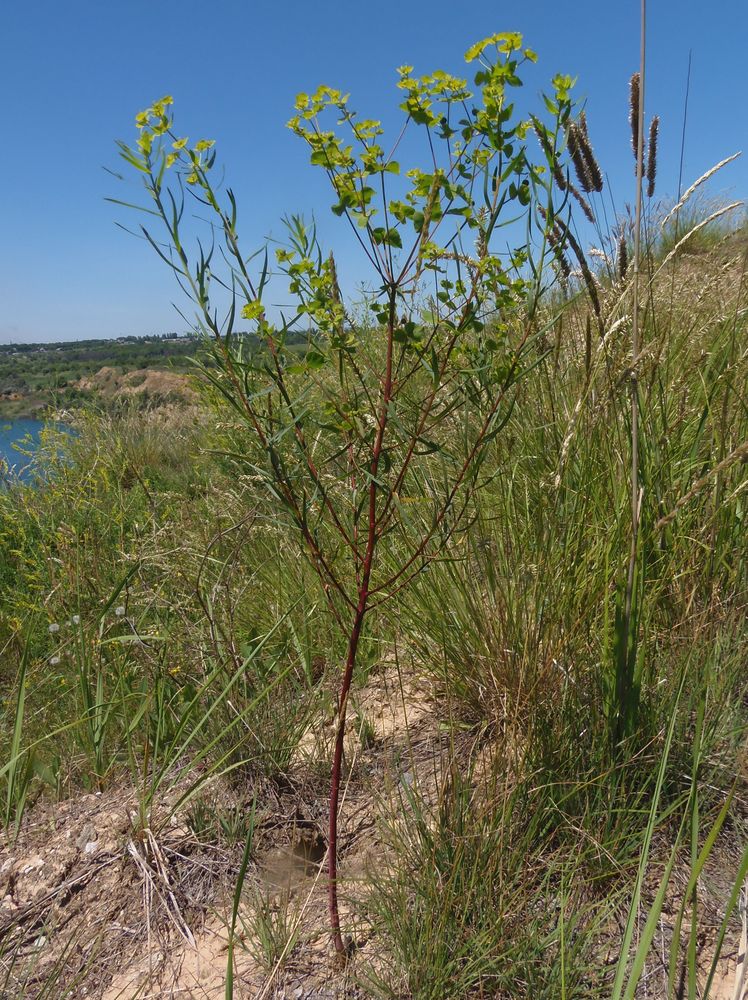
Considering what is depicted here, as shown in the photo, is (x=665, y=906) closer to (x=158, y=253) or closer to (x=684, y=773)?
(x=684, y=773)

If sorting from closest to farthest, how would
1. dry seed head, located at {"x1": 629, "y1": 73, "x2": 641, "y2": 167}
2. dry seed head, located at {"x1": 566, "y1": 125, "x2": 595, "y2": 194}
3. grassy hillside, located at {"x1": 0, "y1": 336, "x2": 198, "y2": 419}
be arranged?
dry seed head, located at {"x1": 629, "y1": 73, "x2": 641, "y2": 167}, dry seed head, located at {"x1": 566, "y1": 125, "x2": 595, "y2": 194}, grassy hillside, located at {"x1": 0, "y1": 336, "x2": 198, "y2": 419}

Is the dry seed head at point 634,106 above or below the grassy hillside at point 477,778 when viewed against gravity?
above

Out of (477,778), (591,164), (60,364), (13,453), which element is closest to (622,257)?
(591,164)

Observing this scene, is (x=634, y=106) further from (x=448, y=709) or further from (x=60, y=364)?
(x=60, y=364)

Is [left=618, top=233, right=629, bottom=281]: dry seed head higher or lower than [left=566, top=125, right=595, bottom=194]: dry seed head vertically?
lower

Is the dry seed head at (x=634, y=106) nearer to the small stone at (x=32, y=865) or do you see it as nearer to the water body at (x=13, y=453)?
the small stone at (x=32, y=865)

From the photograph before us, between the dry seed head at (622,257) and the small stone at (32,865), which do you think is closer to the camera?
the small stone at (32,865)

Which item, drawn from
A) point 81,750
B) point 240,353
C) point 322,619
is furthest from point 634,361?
point 81,750

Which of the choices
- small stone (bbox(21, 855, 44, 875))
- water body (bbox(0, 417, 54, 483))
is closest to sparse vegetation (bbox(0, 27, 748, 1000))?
small stone (bbox(21, 855, 44, 875))

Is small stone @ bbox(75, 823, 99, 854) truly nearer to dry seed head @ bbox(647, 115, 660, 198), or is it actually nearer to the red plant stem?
the red plant stem

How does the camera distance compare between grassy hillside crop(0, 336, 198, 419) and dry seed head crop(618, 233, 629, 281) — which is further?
grassy hillside crop(0, 336, 198, 419)

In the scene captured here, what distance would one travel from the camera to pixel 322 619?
243 cm

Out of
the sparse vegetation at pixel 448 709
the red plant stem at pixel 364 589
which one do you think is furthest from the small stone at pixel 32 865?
the red plant stem at pixel 364 589

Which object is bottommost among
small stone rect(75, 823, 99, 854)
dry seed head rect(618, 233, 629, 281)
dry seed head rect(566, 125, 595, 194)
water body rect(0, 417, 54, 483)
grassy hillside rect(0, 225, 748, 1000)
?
small stone rect(75, 823, 99, 854)
